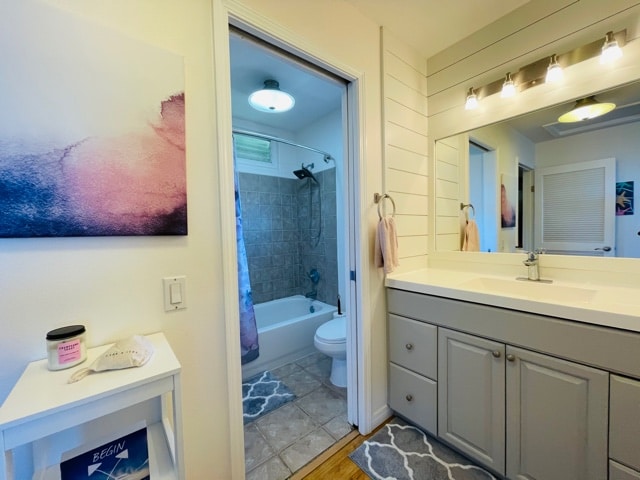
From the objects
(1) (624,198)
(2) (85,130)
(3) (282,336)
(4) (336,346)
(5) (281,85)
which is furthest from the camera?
(3) (282,336)

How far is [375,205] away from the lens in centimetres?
163

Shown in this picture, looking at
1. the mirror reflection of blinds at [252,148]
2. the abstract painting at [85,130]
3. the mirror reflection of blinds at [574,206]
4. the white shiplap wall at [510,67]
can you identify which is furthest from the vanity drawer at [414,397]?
the mirror reflection of blinds at [252,148]

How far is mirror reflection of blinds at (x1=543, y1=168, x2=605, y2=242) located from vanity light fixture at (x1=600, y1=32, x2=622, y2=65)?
52 centimetres

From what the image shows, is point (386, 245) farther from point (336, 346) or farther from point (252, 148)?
point (252, 148)

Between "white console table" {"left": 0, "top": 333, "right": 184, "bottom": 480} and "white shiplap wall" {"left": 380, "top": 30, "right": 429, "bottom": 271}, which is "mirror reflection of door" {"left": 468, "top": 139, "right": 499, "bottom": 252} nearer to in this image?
"white shiplap wall" {"left": 380, "top": 30, "right": 429, "bottom": 271}

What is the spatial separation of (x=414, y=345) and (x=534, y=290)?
2.33 feet

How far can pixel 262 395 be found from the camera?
6.61 ft

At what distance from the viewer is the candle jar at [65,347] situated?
0.71 meters

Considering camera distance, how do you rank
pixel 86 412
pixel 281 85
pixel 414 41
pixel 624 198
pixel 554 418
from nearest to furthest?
pixel 86 412, pixel 554 418, pixel 624 198, pixel 414 41, pixel 281 85

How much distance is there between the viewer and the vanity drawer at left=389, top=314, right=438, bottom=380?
147cm

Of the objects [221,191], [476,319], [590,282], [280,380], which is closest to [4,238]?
[221,191]

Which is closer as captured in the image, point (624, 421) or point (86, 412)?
point (86, 412)

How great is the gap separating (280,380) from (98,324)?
1678 mm

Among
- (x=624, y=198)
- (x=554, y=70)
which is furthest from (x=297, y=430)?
(x=554, y=70)
